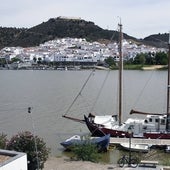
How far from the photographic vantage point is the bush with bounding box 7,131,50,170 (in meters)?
15.5

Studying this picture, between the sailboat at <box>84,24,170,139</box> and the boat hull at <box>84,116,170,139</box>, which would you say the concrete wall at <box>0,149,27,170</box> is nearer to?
the sailboat at <box>84,24,170,139</box>

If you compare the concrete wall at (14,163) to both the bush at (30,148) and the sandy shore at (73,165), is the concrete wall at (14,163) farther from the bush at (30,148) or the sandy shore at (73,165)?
the sandy shore at (73,165)

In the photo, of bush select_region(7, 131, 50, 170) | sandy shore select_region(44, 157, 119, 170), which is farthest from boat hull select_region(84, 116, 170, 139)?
bush select_region(7, 131, 50, 170)

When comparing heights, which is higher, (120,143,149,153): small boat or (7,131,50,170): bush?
(7,131,50,170): bush

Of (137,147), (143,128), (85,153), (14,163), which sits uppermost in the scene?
(14,163)

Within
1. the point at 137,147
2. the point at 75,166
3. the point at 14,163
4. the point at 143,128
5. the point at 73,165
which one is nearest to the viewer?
the point at 14,163

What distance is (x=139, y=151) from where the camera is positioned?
21.8 meters

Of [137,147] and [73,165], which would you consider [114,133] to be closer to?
[137,147]

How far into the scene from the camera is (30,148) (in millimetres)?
15969

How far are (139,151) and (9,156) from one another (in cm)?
1118

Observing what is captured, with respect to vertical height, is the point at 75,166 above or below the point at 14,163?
below

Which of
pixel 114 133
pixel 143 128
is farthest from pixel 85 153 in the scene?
pixel 143 128

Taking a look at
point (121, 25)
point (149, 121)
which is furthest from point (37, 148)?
point (121, 25)

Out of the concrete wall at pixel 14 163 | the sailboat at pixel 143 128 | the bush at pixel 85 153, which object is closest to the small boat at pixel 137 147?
the sailboat at pixel 143 128
